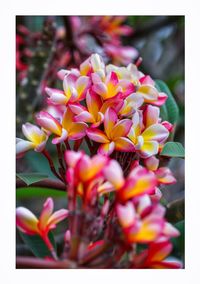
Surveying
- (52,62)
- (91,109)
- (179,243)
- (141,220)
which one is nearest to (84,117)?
(91,109)

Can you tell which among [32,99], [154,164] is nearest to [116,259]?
[154,164]

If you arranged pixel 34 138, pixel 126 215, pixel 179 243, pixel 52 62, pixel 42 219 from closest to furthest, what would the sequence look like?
pixel 126 215
pixel 42 219
pixel 34 138
pixel 179 243
pixel 52 62

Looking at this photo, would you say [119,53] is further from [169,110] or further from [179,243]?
[179,243]

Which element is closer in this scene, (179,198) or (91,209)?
(91,209)

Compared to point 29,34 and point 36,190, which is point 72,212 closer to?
point 36,190

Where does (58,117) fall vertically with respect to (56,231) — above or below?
above

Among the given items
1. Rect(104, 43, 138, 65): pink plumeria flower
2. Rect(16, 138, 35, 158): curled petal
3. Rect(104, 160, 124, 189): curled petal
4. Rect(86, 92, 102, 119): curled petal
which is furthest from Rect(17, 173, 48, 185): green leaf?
Rect(104, 43, 138, 65): pink plumeria flower
